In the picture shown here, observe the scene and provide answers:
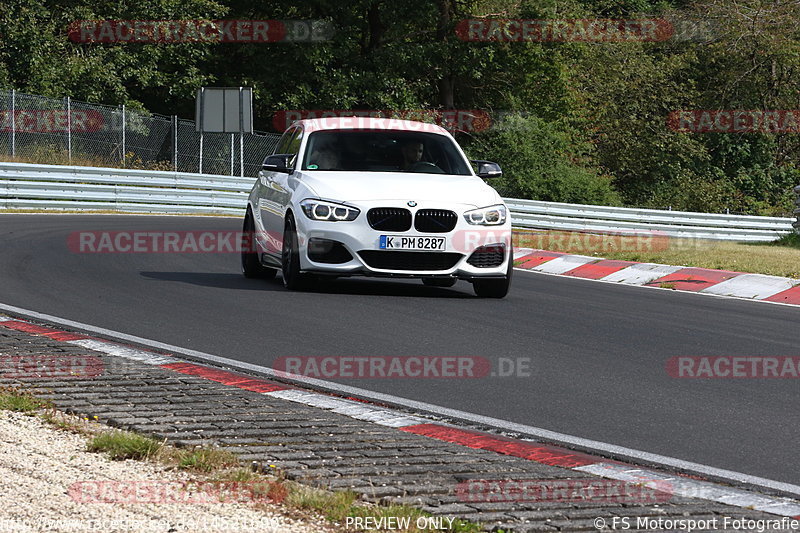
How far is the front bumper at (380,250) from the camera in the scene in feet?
39.1

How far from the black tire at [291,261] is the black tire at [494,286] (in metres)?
1.65

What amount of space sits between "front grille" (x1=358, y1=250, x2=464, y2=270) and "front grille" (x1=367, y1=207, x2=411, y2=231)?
8.9 inches

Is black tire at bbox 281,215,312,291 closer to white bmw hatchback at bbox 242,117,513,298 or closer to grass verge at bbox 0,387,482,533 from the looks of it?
white bmw hatchback at bbox 242,117,513,298

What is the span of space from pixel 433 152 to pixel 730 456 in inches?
302

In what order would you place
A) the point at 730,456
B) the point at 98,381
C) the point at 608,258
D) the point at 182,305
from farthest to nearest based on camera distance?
1. the point at 608,258
2. the point at 182,305
3. the point at 98,381
4. the point at 730,456

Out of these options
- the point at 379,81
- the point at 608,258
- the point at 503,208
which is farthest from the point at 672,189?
the point at 503,208

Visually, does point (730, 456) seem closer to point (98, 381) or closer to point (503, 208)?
point (98, 381)

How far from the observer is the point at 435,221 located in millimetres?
12000

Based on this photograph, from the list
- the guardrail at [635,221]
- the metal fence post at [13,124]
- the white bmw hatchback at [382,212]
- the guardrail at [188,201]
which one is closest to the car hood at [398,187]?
the white bmw hatchback at [382,212]

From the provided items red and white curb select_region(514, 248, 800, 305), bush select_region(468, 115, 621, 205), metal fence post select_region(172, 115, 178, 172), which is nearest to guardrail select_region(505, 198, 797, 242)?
bush select_region(468, 115, 621, 205)

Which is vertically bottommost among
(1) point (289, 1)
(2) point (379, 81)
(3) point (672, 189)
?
(3) point (672, 189)

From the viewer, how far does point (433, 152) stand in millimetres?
13328

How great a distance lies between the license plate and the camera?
11.9 meters

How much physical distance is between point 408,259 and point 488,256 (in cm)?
79
